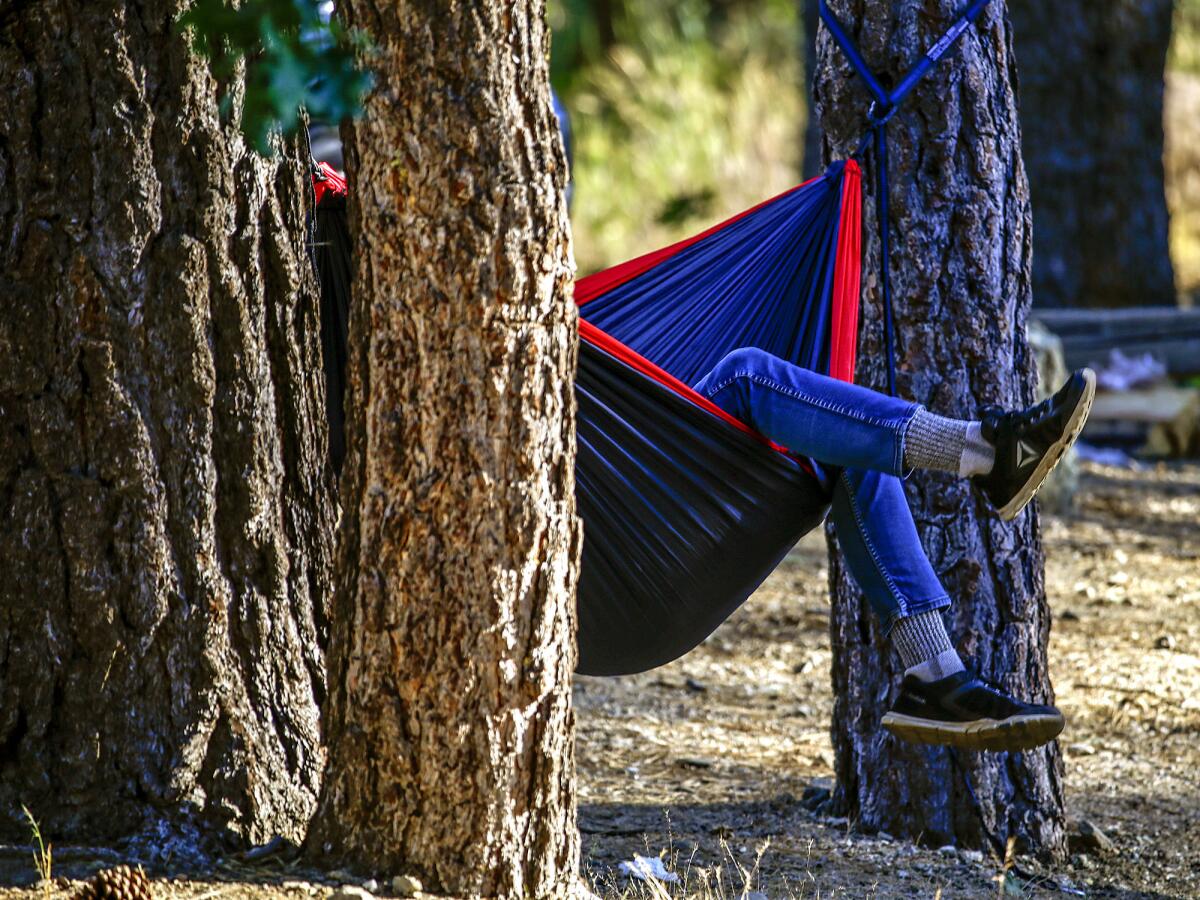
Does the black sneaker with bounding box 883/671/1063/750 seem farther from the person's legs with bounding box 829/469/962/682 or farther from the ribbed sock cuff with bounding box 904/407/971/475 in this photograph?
the ribbed sock cuff with bounding box 904/407/971/475

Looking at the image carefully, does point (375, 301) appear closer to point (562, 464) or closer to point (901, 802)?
point (562, 464)

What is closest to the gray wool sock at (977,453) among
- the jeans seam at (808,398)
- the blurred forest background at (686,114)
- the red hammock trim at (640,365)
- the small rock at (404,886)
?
the jeans seam at (808,398)

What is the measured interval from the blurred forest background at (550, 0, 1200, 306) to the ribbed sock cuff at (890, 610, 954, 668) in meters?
9.00

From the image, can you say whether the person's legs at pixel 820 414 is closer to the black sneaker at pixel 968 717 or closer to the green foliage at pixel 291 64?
the black sneaker at pixel 968 717

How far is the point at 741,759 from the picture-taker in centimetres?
323

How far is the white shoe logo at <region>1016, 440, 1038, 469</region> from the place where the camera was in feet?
6.94

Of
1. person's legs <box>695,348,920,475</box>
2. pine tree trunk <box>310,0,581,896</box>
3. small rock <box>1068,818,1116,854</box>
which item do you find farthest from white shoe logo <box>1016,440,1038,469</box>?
small rock <box>1068,818,1116,854</box>

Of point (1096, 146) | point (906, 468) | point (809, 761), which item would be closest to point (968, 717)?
point (906, 468)

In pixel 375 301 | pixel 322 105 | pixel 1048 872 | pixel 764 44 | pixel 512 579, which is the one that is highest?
pixel 764 44

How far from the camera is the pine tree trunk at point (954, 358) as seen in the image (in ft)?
8.27

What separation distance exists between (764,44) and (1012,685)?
10109mm

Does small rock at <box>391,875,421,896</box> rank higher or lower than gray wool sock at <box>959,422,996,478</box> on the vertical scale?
lower

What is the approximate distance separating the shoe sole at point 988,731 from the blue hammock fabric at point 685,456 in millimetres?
331

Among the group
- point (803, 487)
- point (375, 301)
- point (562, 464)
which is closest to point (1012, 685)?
point (803, 487)
